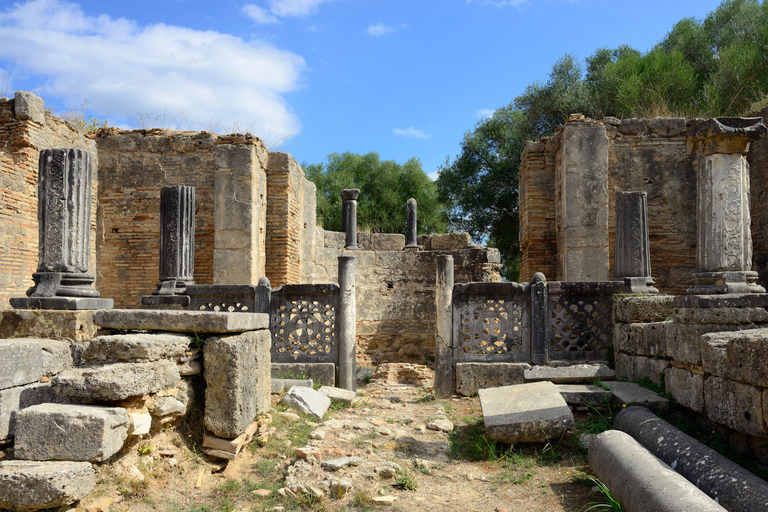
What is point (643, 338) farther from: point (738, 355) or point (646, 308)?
point (738, 355)

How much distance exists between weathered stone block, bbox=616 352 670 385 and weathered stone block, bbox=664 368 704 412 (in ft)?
0.70

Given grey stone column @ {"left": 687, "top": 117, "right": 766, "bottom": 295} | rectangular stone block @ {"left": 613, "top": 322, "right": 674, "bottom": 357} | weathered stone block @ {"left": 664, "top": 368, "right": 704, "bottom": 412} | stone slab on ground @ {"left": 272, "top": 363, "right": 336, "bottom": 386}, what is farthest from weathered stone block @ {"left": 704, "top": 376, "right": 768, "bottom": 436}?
stone slab on ground @ {"left": 272, "top": 363, "right": 336, "bottom": 386}

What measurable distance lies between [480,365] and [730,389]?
11.8ft

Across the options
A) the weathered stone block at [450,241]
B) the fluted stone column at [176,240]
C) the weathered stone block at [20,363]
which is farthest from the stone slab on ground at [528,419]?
the weathered stone block at [450,241]

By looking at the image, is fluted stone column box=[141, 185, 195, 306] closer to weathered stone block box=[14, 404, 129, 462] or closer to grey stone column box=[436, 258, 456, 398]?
grey stone column box=[436, 258, 456, 398]

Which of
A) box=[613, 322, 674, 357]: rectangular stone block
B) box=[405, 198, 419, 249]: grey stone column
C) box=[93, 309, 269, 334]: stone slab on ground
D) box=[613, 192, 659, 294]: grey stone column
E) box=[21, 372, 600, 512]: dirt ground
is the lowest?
box=[21, 372, 600, 512]: dirt ground

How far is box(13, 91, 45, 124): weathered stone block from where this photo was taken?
9.67 meters

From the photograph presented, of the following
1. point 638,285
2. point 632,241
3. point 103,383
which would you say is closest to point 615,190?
point 632,241

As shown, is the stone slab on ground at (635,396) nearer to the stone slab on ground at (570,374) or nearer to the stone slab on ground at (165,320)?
the stone slab on ground at (570,374)

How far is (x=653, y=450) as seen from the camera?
3908 mm

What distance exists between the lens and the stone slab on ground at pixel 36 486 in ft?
8.95

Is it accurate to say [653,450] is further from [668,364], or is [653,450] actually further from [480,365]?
[480,365]

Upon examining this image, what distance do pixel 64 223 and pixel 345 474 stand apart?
13.3ft

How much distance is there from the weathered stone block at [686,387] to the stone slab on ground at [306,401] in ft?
11.5
